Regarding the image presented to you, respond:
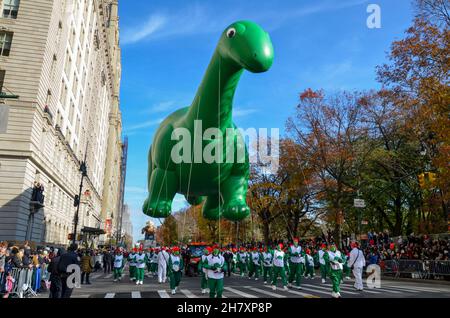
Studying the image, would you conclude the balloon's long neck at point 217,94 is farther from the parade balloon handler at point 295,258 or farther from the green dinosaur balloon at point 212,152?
the parade balloon handler at point 295,258

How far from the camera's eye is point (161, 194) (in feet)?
30.2

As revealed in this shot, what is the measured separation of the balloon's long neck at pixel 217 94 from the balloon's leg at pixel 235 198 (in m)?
1.39

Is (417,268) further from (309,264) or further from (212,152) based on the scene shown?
(212,152)

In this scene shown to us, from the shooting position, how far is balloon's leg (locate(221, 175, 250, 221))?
882 cm

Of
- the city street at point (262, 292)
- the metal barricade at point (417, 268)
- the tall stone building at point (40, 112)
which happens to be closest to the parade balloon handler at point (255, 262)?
the city street at point (262, 292)

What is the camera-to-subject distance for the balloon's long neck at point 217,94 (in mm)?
7660

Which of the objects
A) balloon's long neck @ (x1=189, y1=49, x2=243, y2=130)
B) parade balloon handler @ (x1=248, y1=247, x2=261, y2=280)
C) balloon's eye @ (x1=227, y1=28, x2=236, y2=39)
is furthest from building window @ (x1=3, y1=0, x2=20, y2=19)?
balloon's eye @ (x1=227, y1=28, x2=236, y2=39)

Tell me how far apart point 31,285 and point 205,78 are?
9042 mm

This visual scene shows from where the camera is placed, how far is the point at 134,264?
1747 centimetres

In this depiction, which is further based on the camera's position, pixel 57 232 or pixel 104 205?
pixel 104 205

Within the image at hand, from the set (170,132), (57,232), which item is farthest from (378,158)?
(57,232)

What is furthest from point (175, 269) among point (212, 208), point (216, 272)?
point (212, 208)

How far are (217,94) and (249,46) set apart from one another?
5.36ft
